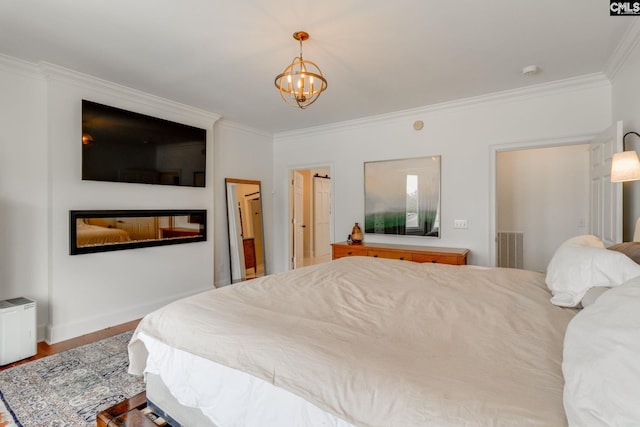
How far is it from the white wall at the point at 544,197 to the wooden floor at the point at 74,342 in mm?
5587

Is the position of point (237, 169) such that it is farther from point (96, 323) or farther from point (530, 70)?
point (530, 70)

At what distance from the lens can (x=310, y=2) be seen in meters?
2.03

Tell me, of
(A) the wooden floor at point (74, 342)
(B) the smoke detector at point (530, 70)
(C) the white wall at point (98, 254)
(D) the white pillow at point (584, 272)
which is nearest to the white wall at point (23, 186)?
(C) the white wall at point (98, 254)

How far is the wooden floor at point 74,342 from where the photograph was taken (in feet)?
9.00

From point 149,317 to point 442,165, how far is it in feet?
12.0

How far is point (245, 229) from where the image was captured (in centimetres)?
511

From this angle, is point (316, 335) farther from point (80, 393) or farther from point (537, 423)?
point (80, 393)

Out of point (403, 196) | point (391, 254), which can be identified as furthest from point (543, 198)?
point (391, 254)

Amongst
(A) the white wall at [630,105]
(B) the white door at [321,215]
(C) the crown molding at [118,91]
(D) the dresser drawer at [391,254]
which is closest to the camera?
(A) the white wall at [630,105]

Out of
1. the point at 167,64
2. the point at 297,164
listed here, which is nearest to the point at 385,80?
the point at 167,64

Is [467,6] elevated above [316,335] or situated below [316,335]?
above

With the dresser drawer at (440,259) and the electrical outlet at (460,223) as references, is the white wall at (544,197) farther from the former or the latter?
the dresser drawer at (440,259)

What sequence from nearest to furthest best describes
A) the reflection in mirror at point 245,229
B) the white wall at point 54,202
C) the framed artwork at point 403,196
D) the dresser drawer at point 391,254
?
the white wall at point 54,202 < the dresser drawer at point 391,254 < the framed artwork at point 403,196 < the reflection in mirror at point 245,229

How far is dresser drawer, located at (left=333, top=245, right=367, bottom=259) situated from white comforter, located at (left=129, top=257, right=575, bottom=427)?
85.4 inches
